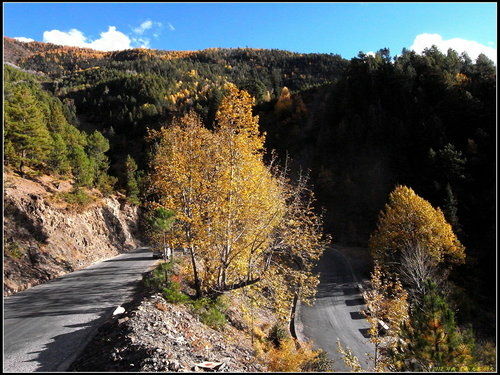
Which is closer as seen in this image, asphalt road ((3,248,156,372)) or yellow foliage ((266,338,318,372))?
asphalt road ((3,248,156,372))

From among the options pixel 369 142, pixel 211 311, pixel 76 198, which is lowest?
pixel 211 311

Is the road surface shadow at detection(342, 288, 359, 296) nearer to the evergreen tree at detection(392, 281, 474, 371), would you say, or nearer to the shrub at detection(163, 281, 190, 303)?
the shrub at detection(163, 281, 190, 303)

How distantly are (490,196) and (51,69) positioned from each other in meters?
232

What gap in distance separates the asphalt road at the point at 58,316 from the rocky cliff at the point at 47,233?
2.48m

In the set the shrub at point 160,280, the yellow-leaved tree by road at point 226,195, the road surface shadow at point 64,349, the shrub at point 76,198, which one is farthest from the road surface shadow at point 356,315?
the shrub at point 76,198

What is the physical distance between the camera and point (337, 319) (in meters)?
26.7

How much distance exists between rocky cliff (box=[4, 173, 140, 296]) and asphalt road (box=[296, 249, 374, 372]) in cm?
2143

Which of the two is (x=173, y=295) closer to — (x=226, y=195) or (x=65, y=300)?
(x=226, y=195)

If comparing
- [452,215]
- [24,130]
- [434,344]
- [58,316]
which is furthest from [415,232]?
[24,130]

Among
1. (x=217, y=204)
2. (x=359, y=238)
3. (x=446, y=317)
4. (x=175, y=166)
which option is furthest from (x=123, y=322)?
(x=359, y=238)

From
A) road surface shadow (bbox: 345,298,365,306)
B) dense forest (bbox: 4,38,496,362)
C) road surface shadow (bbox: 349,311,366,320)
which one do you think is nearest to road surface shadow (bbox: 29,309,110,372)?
dense forest (bbox: 4,38,496,362)

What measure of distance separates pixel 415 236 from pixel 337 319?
13780 mm

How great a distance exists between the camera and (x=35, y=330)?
1155 cm

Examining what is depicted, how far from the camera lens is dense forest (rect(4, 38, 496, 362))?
35.4 m
